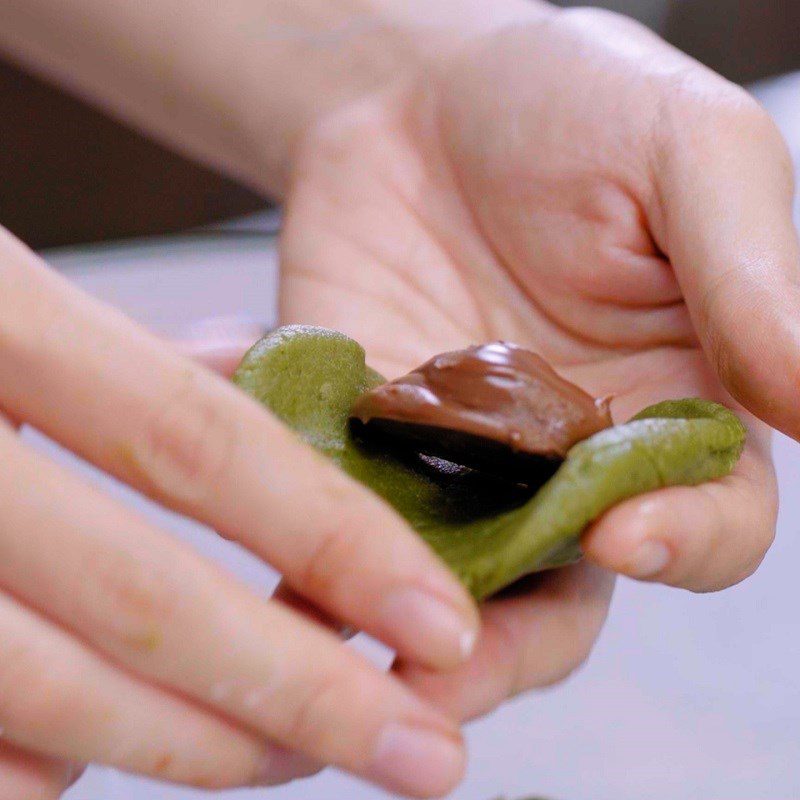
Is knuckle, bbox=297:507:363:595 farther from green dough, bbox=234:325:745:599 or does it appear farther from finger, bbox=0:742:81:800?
finger, bbox=0:742:81:800

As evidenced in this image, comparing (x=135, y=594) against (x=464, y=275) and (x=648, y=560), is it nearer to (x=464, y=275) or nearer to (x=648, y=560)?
(x=648, y=560)

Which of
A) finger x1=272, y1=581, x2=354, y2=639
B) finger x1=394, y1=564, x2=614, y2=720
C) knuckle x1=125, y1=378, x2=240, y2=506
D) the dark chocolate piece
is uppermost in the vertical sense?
knuckle x1=125, y1=378, x2=240, y2=506

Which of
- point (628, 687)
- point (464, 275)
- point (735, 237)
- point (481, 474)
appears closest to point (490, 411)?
point (481, 474)

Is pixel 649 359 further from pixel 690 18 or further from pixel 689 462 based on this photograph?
pixel 690 18

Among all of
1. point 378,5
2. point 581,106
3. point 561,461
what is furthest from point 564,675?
point 378,5

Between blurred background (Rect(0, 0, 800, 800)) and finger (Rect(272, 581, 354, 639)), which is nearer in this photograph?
finger (Rect(272, 581, 354, 639))

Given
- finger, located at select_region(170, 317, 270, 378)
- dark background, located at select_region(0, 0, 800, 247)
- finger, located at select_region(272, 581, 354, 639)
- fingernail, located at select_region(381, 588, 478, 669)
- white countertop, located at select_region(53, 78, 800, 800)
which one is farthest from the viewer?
dark background, located at select_region(0, 0, 800, 247)

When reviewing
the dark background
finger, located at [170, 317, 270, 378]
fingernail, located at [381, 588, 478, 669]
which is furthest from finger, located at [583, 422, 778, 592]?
the dark background
